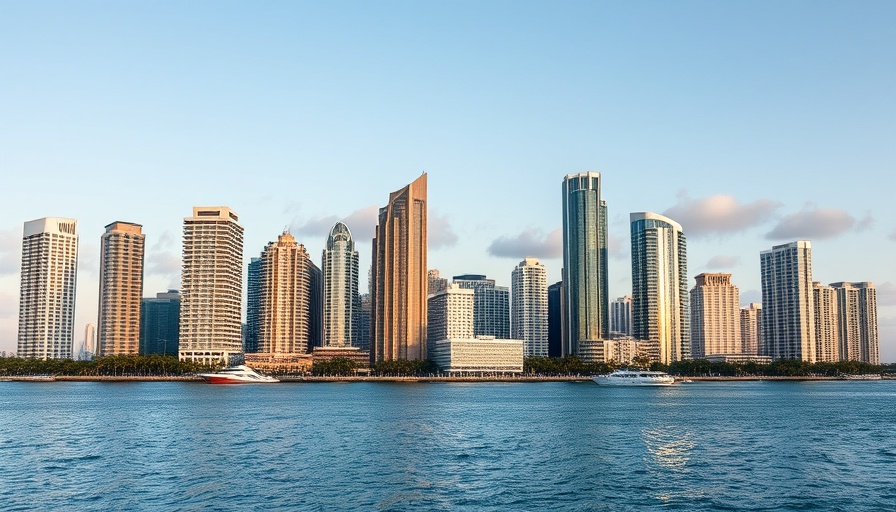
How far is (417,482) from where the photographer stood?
208ft

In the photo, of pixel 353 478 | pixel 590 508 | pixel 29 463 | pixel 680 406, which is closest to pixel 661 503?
pixel 590 508

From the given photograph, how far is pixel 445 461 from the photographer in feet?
243

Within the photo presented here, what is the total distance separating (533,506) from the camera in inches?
2154

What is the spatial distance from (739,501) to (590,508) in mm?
10180

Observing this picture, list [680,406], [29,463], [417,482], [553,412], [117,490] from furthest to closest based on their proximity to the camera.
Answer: [680,406], [553,412], [29,463], [417,482], [117,490]

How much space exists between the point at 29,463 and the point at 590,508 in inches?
1873

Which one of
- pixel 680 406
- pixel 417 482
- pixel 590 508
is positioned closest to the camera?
pixel 590 508

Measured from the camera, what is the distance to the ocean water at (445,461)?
56625mm

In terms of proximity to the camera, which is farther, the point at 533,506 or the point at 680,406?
the point at 680,406

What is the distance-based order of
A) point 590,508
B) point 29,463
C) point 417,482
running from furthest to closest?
1. point 29,463
2. point 417,482
3. point 590,508

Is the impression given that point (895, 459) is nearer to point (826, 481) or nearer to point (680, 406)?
point (826, 481)

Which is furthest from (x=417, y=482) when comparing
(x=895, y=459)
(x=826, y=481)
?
(x=895, y=459)

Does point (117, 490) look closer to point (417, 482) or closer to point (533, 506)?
point (417, 482)

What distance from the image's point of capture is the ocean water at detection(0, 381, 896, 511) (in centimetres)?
5662
